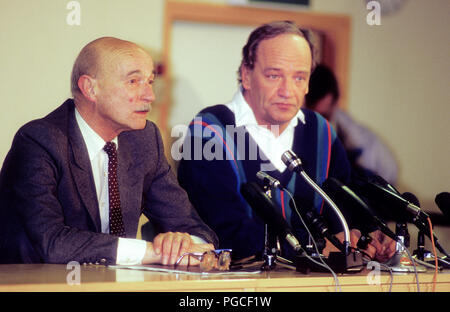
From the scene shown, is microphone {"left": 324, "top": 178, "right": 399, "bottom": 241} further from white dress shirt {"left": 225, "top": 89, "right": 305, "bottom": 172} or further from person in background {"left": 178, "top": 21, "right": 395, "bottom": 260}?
white dress shirt {"left": 225, "top": 89, "right": 305, "bottom": 172}

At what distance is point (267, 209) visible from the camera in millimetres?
1727

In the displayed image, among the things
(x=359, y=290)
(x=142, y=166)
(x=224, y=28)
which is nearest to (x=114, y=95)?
(x=142, y=166)

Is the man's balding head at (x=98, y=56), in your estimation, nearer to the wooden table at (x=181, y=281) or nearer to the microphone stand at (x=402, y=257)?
the wooden table at (x=181, y=281)

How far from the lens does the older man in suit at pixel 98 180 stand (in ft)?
6.32

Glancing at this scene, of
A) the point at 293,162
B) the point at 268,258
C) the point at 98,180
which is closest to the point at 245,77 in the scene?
the point at 98,180

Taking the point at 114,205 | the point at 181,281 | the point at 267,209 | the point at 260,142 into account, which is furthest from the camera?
the point at 260,142

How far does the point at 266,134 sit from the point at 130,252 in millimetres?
979

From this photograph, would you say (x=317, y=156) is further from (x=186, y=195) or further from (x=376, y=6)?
(x=376, y=6)

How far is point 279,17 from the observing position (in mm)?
3996

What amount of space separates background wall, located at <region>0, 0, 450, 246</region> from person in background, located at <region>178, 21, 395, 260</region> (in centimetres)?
125

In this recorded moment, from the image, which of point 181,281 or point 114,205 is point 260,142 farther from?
point 181,281

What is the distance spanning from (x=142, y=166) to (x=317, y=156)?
823 millimetres

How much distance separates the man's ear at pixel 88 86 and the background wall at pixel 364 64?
4.49ft
